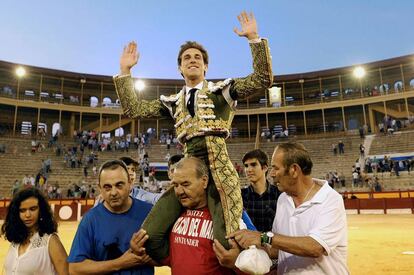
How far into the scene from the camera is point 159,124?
106ft

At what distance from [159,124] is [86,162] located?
9.47 m

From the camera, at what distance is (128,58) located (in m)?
3.05

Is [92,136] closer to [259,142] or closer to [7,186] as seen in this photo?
[7,186]

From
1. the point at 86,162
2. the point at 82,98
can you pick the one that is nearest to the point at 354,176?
the point at 86,162

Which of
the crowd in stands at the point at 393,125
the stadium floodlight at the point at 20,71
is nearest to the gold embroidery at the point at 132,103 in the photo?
the crowd in stands at the point at 393,125

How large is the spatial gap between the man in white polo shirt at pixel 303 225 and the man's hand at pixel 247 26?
80 centimetres

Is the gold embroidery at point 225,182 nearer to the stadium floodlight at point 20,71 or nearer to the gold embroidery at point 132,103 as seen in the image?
the gold embroidery at point 132,103

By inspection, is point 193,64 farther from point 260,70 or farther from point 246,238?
point 246,238

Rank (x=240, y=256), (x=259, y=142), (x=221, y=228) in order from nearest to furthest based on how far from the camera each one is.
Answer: (x=240, y=256)
(x=221, y=228)
(x=259, y=142)

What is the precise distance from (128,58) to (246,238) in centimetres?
190

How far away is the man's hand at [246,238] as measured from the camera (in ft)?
6.10

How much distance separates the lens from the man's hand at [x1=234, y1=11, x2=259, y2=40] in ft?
8.00

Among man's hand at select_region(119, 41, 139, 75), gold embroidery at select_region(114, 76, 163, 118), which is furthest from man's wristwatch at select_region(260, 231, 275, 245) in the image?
man's hand at select_region(119, 41, 139, 75)

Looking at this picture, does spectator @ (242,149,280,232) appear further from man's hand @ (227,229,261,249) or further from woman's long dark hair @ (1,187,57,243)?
woman's long dark hair @ (1,187,57,243)
